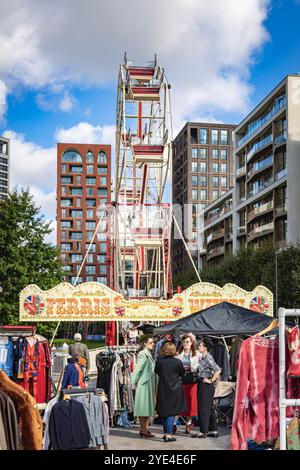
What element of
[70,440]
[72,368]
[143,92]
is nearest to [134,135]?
[143,92]

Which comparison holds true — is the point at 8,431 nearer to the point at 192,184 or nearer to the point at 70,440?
the point at 70,440

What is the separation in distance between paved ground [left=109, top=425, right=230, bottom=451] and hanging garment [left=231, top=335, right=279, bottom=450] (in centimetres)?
357

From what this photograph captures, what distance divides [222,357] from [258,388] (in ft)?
27.9

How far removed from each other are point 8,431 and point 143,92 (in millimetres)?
28937

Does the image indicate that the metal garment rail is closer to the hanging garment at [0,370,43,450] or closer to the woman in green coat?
the hanging garment at [0,370,43,450]

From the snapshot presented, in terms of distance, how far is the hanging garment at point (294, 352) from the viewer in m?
6.09

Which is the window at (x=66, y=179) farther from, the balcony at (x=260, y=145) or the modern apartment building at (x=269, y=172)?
the balcony at (x=260, y=145)

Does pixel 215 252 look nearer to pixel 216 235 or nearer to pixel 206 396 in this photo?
pixel 216 235

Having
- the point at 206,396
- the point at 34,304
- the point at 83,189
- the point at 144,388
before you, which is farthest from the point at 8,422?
the point at 83,189

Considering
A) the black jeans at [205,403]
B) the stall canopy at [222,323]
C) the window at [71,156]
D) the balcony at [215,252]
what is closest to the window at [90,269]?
the window at [71,156]

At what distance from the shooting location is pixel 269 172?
5884 cm

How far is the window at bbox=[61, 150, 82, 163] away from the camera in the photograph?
350 feet

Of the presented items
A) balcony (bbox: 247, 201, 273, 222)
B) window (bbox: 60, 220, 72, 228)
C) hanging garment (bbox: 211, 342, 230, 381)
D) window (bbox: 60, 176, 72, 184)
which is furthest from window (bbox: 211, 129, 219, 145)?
hanging garment (bbox: 211, 342, 230, 381)

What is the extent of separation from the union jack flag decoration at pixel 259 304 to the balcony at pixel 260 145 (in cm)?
3648
